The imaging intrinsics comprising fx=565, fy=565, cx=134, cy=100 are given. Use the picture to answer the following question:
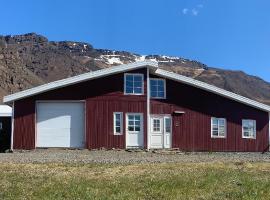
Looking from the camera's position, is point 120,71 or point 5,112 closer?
point 120,71

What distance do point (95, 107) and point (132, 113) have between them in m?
2.20

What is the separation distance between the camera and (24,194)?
1205cm

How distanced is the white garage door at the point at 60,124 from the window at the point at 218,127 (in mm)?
8004

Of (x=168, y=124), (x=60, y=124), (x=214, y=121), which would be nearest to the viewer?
(x=60, y=124)

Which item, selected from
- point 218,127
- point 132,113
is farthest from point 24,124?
point 218,127

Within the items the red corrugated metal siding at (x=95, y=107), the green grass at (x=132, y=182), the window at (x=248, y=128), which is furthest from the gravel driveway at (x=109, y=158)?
the window at (x=248, y=128)

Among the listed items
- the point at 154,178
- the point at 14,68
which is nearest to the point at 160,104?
the point at 154,178

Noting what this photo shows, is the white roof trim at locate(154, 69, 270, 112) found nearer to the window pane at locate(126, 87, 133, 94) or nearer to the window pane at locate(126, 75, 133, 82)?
the window pane at locate(126, 75, 133, 82)

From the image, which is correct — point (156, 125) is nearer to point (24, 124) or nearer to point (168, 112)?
point (168, 112)

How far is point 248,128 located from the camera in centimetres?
3519

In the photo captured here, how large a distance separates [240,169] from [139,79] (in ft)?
49.4

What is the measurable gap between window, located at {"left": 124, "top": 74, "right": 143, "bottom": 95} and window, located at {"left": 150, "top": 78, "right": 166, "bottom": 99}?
0.72 metres

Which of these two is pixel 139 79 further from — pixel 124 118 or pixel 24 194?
pixel 24 194

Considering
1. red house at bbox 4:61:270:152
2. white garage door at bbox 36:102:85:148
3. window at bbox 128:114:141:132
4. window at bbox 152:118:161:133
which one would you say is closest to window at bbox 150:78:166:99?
red house at bbox 4:61:270:152
